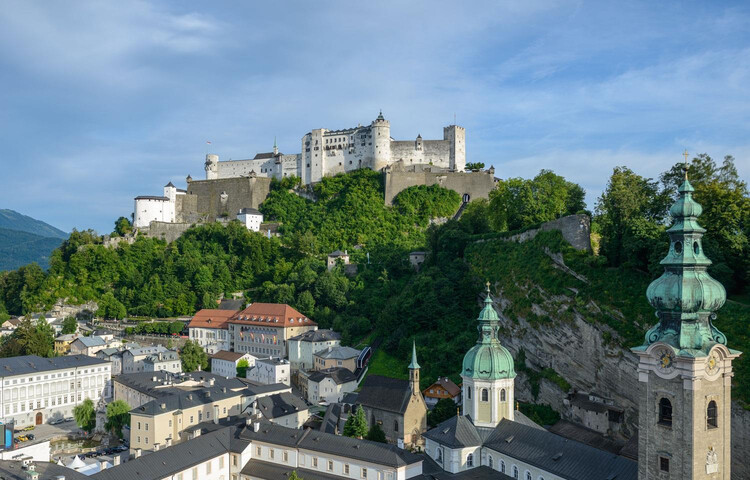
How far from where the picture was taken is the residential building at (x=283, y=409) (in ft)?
161

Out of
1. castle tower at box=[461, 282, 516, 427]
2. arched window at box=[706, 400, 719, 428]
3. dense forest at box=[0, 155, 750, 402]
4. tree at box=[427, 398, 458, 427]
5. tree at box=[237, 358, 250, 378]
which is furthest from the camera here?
tree at box=[237, 358, 250, 378]

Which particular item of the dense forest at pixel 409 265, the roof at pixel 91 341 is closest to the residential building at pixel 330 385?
the dense forest at pixel 409 265

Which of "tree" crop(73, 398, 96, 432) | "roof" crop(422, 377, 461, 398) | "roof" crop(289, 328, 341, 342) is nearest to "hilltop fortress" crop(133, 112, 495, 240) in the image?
"roof" crop(289, 328, 341, 342)

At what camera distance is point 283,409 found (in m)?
50.3

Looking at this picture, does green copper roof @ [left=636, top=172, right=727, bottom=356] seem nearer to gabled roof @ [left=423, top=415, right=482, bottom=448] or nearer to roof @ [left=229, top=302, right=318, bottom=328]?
gabled roof @ [left=423, top=415, right=482, bottom=448]

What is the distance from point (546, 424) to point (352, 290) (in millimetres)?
34906

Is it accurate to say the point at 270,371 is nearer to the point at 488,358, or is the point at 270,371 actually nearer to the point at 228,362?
the point at 228,362

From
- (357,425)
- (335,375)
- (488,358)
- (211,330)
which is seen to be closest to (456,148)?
(211,330)

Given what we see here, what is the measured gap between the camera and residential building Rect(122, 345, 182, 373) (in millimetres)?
69531

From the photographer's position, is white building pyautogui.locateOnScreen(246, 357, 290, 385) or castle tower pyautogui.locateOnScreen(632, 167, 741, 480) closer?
castle tower pyautogui.locateOnScreen(632, 167, 741, 480)

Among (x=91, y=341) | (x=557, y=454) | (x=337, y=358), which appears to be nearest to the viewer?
(x=557, y=454)

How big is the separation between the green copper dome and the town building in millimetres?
8820

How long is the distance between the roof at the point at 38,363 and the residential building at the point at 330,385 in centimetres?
2532

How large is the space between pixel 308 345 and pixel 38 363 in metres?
27.3
